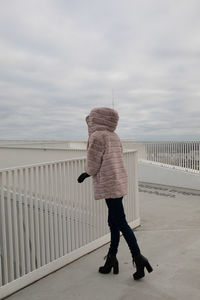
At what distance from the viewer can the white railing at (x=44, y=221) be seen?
274 cm

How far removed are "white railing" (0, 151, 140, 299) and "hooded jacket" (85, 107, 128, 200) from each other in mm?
592

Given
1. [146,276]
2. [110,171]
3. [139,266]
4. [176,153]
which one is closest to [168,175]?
[176,153]

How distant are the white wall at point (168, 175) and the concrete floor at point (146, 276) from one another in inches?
139

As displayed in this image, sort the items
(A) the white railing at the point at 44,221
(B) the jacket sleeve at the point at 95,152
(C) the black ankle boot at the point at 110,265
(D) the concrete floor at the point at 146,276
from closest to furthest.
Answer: (D) the concrete floor at the point at 146,276 < (A) the white railing at the point at 44,221 < (B) the jacket sleeve at the point at 95,152 < (C) the black ankle boot at the point at 110,265

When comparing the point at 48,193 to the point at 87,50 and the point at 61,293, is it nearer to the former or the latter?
the point at 61,293

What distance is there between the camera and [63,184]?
3.37 meters

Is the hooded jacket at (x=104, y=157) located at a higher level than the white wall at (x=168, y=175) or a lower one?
higher

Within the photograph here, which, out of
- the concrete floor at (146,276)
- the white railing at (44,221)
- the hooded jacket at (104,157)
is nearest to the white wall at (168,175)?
the concrete floor at (146,276)

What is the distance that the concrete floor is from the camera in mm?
2623

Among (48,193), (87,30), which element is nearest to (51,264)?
(48,193)

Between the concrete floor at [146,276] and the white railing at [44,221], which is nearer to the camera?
the concrete floor at [146,276]

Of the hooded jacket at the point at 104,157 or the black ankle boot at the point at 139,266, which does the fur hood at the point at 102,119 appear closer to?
the hooded jacket at the point at 104,157

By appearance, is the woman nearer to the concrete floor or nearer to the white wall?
the concrete floor

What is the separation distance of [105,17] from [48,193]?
17.6 feet
